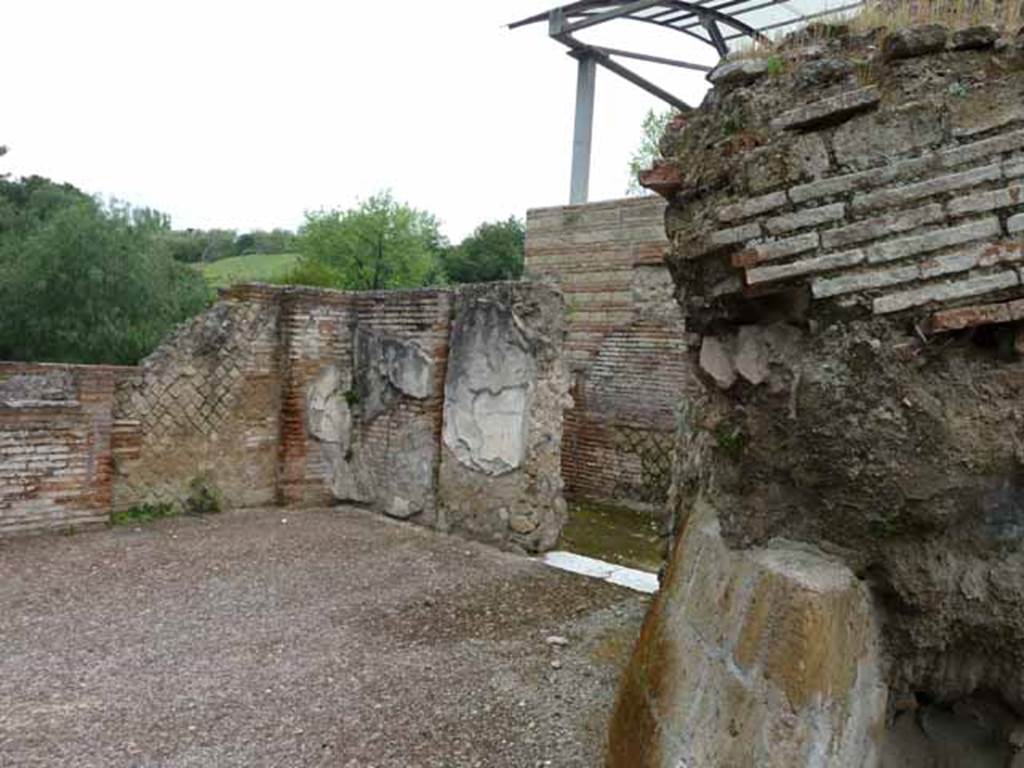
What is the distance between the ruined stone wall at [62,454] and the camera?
5605mm

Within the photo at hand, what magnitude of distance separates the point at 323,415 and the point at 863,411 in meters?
6.18

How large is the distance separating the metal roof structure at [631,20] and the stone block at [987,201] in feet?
22.6

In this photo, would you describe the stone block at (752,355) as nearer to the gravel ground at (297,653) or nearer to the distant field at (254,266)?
the gravel ground at (297,653)

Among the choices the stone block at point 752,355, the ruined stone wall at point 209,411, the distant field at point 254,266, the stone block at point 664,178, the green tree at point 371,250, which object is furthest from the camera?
the distant field at point 254,266

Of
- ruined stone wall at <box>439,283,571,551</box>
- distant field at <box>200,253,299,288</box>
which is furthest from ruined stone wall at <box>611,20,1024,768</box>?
distant field at <box>200,253,299,288</box>

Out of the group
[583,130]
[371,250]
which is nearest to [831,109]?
[583,130]

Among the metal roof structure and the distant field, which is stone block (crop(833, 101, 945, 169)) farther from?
the distant field

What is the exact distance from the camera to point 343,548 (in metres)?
5.79

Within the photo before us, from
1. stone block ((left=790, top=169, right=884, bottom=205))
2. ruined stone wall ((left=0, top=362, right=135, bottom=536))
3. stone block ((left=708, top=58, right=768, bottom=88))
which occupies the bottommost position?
ruined stone wall ((left=0, top=362, right=135, bottom=536))

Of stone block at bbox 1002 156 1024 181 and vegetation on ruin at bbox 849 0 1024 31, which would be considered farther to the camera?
vegetation on ruin at bbox 849 0 1024 31

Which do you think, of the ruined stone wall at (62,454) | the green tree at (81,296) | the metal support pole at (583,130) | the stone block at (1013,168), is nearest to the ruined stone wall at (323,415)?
the ruined stone wall at (62,454)

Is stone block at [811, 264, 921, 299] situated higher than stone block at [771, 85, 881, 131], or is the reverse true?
stone block at [771, 85, 881, 131]

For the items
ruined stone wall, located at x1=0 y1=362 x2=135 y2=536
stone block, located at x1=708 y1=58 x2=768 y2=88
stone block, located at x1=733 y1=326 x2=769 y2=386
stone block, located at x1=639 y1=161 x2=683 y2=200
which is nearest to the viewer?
stone block, located at x1=733 y1=326 x2=769 y2=386

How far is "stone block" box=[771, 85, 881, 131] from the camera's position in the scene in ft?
5.94
